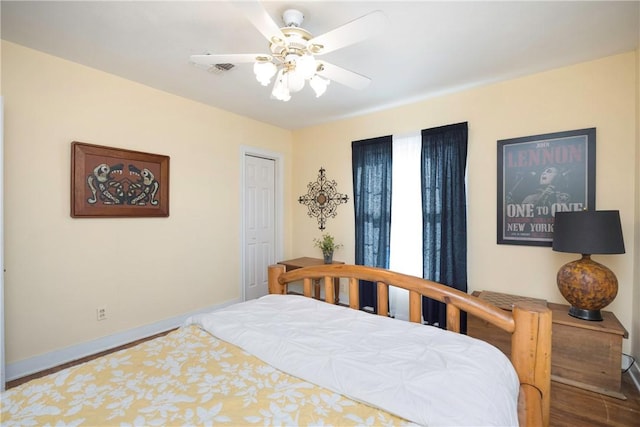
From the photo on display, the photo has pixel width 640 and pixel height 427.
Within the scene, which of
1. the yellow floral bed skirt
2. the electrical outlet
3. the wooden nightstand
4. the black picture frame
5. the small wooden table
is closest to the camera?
the yellow floral bed skirt

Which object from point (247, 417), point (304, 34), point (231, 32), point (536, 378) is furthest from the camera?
point (231, 32)

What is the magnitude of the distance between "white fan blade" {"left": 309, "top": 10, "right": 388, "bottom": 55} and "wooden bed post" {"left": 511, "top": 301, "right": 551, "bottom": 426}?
4.48 feet

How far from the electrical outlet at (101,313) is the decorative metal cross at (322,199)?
2542mm

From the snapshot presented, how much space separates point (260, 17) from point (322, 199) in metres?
2.85

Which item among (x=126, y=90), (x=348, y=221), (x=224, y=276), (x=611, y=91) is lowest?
(x=224, y=276)

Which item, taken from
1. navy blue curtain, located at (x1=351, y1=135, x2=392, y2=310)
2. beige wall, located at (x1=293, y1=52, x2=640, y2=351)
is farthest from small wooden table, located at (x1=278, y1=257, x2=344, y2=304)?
beige wall, located at (x1=293, y1=52, x2=640, y2=351)

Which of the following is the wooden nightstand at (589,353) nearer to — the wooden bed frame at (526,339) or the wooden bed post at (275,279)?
the wooden bed frame at (526,339)

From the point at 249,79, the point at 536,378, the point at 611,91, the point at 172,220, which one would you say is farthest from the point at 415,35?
the point at 172,220

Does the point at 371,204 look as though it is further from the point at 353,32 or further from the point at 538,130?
the point at 353,32

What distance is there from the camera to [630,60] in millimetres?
2195

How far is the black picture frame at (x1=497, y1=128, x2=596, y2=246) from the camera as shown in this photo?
235cm

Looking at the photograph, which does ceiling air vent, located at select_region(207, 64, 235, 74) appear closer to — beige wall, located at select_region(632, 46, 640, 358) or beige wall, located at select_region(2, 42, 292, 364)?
beige wall, located at select_region(2, 42, 292, 364)

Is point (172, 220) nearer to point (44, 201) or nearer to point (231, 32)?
point (44, 201)

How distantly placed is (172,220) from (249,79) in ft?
5.49
